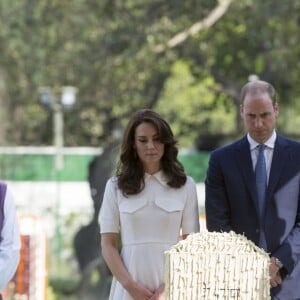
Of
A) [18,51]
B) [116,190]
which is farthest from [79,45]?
[116,190]

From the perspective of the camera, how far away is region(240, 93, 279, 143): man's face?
5.17 m

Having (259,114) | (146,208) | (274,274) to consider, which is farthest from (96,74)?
(274,274)

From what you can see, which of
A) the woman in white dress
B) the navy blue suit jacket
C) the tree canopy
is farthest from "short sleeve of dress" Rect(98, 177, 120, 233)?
the tree canopy

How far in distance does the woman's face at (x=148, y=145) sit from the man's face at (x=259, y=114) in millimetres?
Result: 430

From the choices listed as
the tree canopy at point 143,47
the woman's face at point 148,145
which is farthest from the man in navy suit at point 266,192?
the tree canopy at point 143,47

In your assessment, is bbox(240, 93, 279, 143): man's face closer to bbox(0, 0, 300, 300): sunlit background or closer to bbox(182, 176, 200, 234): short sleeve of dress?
bbox(182, 176, 200, 234): short sleeve of dress

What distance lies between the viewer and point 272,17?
1570 centimetres

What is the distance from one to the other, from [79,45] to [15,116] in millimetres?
13811

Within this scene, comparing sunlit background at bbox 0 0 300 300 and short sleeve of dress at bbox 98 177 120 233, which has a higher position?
sunlit background at bbox 0 0 300 300

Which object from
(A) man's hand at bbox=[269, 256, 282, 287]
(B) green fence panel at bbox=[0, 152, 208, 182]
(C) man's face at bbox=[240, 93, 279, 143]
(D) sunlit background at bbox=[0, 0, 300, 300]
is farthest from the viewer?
(B) green fence panel at bbox=[0, 152, 208, 182]

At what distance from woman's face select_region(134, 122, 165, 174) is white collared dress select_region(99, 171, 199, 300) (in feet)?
0.37

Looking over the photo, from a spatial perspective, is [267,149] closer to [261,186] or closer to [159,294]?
A: [261,186]

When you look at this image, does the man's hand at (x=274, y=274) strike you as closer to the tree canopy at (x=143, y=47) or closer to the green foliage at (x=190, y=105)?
the tree canopy at (x=143, y=47)

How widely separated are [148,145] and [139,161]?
135 mm
